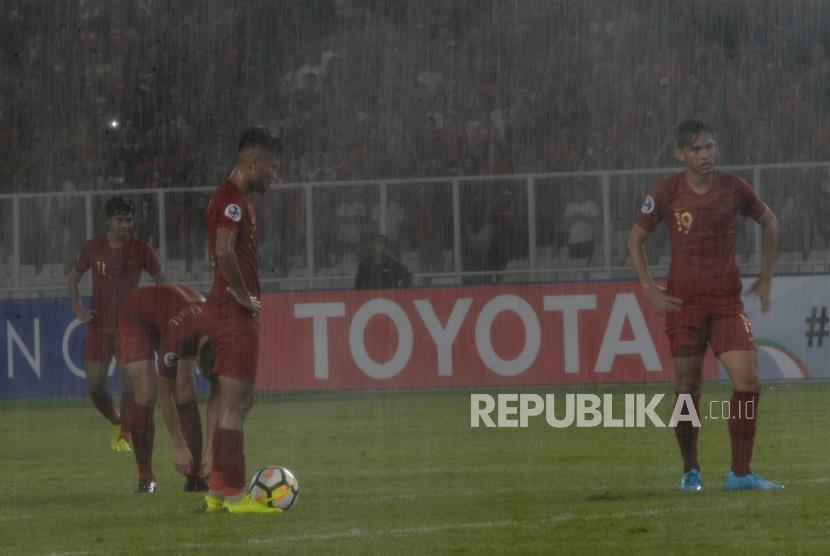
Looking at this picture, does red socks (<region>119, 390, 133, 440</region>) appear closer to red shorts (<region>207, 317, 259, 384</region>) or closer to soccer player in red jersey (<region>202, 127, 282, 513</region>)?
soccer player in red jersey (<region>202, 127, 282, 513</region>)

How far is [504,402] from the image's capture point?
55.3ft

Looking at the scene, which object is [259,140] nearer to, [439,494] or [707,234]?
[439,494]

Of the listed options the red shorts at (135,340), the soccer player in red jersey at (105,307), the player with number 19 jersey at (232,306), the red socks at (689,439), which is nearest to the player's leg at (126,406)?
the soccer player in red jersey at (105,307)

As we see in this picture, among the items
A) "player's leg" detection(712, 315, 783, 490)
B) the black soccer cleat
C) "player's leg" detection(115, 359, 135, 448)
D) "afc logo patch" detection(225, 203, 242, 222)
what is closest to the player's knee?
"player's leg" detection(712, 315, 783, 490)

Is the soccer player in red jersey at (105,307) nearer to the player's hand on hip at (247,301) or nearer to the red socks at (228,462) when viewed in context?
the red socks at (228,462)

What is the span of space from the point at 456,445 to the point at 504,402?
14.0 ft

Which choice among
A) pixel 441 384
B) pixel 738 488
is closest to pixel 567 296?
pixel 441 384

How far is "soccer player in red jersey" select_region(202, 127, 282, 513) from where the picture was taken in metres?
8.03

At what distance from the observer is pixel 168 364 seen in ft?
30.9

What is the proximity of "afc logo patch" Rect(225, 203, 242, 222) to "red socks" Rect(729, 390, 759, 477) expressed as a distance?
9.06 feet

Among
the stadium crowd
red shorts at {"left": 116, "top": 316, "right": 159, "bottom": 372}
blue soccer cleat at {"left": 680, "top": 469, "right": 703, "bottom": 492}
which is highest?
the stadium crowd

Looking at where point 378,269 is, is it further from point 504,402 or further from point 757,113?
point 757,113

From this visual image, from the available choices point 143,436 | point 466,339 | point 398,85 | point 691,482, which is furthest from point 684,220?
point 398,85

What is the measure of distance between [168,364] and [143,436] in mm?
504
